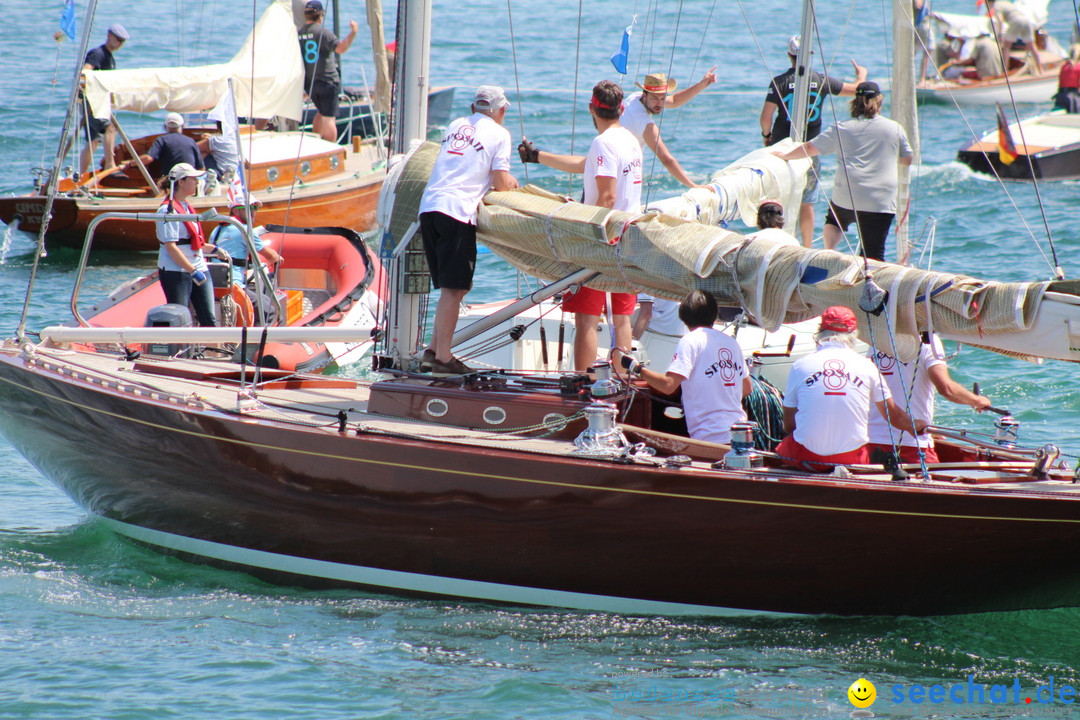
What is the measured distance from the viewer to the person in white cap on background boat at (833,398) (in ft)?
16.9

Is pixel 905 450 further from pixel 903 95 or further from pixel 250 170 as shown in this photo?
pixel 250 170

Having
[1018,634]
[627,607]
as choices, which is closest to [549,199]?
[627,607]

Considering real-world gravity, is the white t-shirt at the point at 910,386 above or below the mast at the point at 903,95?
below

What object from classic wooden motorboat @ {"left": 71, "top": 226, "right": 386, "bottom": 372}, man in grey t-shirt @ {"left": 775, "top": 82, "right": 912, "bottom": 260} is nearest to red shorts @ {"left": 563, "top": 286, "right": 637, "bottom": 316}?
classic wooden motorboat @ {"left": 71, "top": 226, "right": 386, "bottom": 372}

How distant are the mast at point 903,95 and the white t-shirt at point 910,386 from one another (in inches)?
128

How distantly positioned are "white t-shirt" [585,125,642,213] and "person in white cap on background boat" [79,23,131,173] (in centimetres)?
849

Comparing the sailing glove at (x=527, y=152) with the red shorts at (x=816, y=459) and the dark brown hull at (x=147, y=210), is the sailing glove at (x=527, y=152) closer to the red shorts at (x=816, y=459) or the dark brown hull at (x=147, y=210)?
the red shorts at (x=816, y=459)

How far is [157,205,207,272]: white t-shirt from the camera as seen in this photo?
8.21 m

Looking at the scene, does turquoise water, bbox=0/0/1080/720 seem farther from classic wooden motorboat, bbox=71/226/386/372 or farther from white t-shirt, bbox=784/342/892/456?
classic wooden motorboat, bbox=71/226/386/372

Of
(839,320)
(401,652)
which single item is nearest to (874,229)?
(839,320)

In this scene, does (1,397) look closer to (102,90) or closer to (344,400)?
(344,400)

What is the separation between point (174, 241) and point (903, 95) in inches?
221

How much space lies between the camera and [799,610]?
5.41 meters

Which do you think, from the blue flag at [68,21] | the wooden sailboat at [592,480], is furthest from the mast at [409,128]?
the blue flag at [68,21]
